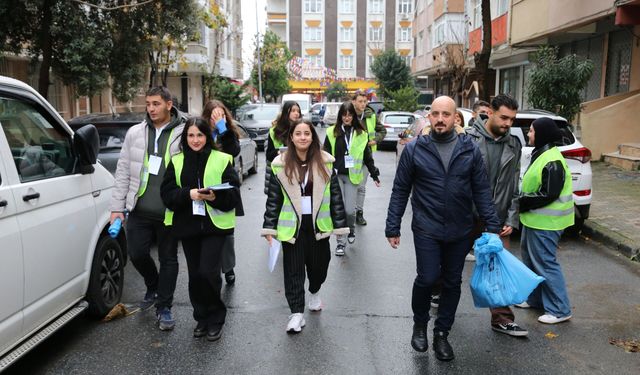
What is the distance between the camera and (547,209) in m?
5.05

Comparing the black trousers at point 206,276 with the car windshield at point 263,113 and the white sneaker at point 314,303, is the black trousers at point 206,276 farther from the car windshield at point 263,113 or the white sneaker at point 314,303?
the car windshield at point 263,113

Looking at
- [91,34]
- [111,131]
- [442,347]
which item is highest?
[91,34]

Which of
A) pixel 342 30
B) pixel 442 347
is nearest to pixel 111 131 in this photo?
pixel 442 347

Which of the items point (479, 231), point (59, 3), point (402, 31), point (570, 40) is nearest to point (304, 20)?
point (402, 31)

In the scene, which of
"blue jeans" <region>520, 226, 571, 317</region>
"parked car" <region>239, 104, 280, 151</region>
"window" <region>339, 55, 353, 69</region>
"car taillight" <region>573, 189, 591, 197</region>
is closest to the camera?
"blue jeans" <region>520, 226, 571, 317</region>

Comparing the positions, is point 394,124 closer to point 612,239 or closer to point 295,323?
point 612,239

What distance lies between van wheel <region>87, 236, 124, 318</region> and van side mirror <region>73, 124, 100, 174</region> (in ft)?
2.18

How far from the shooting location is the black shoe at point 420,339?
4449mm

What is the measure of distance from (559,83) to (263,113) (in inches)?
482

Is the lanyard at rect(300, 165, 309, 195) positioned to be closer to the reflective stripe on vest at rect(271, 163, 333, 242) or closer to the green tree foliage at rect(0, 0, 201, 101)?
the reflective stripe on vest at rect(271, 163, 333, 242)

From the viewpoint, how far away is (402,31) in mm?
71688

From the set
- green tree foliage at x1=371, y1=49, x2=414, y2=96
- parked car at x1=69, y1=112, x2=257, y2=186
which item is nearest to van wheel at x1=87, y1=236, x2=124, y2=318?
parked car at x1=69, y1=112, x2=257, y2=186

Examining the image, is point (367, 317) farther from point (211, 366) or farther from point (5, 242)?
point (5, 242)

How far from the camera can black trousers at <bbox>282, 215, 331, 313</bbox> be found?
484 centimetres
